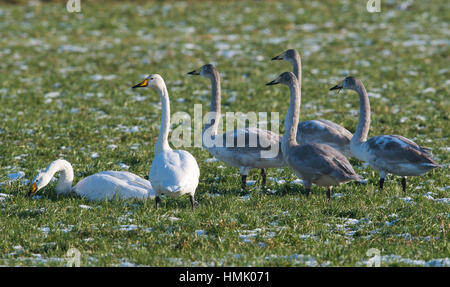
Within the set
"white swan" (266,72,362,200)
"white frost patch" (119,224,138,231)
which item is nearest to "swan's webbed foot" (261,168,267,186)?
"white swan" (266,72,362,200)

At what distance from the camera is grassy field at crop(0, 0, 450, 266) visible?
7145 mm

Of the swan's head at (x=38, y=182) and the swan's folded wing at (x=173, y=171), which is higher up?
the swan's folded wing at (x=173, y=171)

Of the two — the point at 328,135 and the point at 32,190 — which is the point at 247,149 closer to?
the point at 328,135

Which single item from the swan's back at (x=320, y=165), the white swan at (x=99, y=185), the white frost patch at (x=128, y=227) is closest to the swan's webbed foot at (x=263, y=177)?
the swan's back at (x=320, y=165)

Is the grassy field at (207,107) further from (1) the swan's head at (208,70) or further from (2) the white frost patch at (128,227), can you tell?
(1) the swan's head at (208,70)

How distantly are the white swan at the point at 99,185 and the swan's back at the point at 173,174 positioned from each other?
692 mm

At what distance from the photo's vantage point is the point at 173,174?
26.8 feet

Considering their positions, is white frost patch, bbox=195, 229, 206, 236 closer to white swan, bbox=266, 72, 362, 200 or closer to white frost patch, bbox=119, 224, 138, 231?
white frost patch, bbox=119, 224, 138, 231

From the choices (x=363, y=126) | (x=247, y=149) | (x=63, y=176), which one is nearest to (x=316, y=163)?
(x=247, y=149)

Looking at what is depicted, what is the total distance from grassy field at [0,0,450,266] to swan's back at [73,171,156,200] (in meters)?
0.21

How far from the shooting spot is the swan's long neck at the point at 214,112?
10.5m

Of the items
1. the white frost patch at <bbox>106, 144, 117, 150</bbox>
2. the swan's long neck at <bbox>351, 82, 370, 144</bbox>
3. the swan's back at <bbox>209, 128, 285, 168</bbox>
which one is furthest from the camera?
the white frost patch at <bbox>106, 144, 117, 150</bbox>
